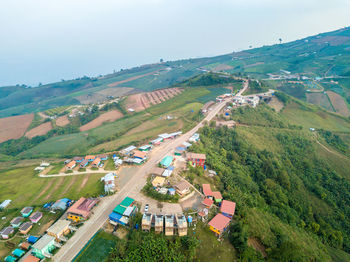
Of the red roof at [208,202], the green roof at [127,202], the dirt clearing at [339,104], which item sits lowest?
the dirt clearing at [339,104]

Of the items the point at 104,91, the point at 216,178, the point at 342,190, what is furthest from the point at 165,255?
the point at 104,91

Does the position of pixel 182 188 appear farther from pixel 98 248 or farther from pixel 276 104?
pixel 276 104

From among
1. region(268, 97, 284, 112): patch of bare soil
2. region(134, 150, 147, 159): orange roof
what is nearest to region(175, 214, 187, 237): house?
region(134, 150, 147, 159): orange roof

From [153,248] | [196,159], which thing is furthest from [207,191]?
[153,248]

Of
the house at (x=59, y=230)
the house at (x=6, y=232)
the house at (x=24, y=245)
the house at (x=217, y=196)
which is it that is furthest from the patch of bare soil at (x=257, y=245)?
the house at (x=6, y=232)

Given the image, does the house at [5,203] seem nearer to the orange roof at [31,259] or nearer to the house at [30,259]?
the house at [30,259]

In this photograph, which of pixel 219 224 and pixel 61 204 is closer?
pixel 219 224

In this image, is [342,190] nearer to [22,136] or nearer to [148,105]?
[148,105]
